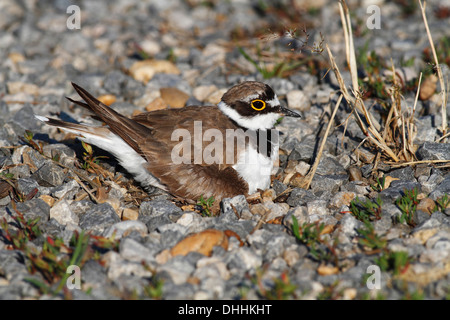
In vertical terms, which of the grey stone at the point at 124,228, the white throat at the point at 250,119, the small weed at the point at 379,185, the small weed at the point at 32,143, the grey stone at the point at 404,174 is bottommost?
the grey stone at the point at 124,228

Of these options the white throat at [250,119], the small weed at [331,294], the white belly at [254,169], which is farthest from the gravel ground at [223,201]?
the white throat at [250,119]

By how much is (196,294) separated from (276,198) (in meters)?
1.75

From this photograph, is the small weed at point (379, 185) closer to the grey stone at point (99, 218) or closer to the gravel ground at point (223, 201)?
the gravel ground at point (223, 201)

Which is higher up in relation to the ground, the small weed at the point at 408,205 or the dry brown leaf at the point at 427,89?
the dry brown leaf at the point at 427,89

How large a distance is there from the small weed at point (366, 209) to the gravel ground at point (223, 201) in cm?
1

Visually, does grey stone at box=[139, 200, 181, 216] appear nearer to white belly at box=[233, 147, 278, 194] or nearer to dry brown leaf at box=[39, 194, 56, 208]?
white belly at box=[233, 147, 278, 194]

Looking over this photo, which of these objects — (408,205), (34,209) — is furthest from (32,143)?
(408,205)

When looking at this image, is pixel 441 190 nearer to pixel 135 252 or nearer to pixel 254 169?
pixel 254 169

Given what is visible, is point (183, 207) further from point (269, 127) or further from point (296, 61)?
point (296, 61)

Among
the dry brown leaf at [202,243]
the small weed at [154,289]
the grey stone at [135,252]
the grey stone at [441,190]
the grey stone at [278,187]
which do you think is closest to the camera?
the small weed at [154,289]

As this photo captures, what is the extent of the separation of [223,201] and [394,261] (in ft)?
5.72

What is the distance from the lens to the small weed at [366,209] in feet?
14.6

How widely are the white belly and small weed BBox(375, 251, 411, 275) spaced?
1.62 meters

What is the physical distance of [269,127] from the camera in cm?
553
